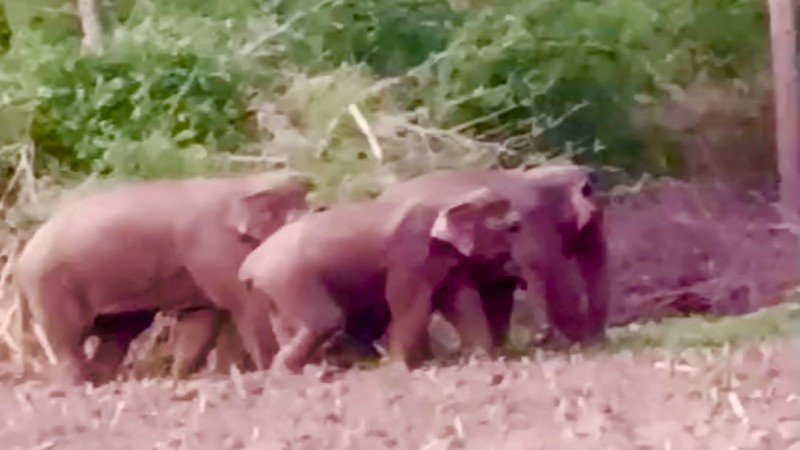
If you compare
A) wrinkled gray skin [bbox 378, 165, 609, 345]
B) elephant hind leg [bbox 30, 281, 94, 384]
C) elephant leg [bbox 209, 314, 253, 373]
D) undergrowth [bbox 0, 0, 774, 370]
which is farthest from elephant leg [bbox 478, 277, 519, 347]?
elephant hind leg [bbox 30, 281, 94, 384]

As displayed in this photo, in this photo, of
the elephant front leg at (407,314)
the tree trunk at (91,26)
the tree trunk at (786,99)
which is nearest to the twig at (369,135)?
the elephant front leg at (407,314)

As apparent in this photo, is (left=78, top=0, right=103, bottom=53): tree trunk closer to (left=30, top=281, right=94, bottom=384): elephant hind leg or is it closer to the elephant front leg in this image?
(left=30, top=281, right=94, bottom=384): elephant hind leg

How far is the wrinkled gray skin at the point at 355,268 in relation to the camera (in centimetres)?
129

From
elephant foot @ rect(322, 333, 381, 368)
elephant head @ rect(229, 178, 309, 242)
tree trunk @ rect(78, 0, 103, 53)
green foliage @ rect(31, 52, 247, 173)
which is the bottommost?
elephant foot @ rect(322, 333, 381, 368)

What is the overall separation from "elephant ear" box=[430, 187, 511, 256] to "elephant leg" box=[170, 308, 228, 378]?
20 centimetres

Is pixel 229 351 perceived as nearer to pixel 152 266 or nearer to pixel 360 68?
pixel 152 266

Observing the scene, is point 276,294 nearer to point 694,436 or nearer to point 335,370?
point 335,370

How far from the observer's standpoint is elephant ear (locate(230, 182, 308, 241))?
1.29m

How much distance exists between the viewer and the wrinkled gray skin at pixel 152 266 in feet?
4.23

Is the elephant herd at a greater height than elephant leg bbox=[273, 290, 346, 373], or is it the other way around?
the elephant herd

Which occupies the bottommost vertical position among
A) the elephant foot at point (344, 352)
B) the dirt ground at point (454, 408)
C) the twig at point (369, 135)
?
the dirt ground at point (454, 408)

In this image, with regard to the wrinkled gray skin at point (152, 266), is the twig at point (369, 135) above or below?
above

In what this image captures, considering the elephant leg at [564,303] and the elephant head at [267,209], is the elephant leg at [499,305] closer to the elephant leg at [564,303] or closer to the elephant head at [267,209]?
the elephant leg at [564,303]

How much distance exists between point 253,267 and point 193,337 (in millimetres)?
77
